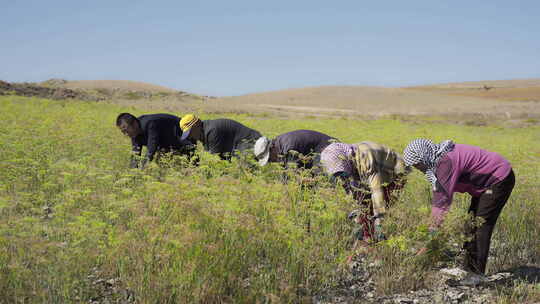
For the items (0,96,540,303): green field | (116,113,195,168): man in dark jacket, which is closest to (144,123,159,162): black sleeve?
(116,113,195,168): man in dark jacket

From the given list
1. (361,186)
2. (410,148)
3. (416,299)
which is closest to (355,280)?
(416,299)

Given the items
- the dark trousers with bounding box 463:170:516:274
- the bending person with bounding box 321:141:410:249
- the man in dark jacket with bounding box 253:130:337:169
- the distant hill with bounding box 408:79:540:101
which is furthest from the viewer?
the distant hill with bounding box 408:79:540:101

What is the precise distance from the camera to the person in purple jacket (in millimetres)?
3938

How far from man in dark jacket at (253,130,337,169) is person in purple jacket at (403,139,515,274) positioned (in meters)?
1.41

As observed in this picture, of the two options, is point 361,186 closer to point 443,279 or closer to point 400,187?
point 400,187

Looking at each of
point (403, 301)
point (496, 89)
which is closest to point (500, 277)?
point (403, 301)

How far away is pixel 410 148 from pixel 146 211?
2285 millimetres

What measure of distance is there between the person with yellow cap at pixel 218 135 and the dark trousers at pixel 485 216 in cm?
294

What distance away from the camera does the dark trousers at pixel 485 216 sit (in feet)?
13.3

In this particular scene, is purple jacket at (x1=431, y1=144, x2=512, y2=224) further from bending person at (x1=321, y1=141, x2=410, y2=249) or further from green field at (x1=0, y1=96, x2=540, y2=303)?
bending person at (x1=321, y1=141, x2=410, y2=249)

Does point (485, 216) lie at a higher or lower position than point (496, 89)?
lower

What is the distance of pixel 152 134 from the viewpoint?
6469 mm

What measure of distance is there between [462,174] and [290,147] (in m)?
1.93

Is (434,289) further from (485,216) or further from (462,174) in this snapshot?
(462,174)
